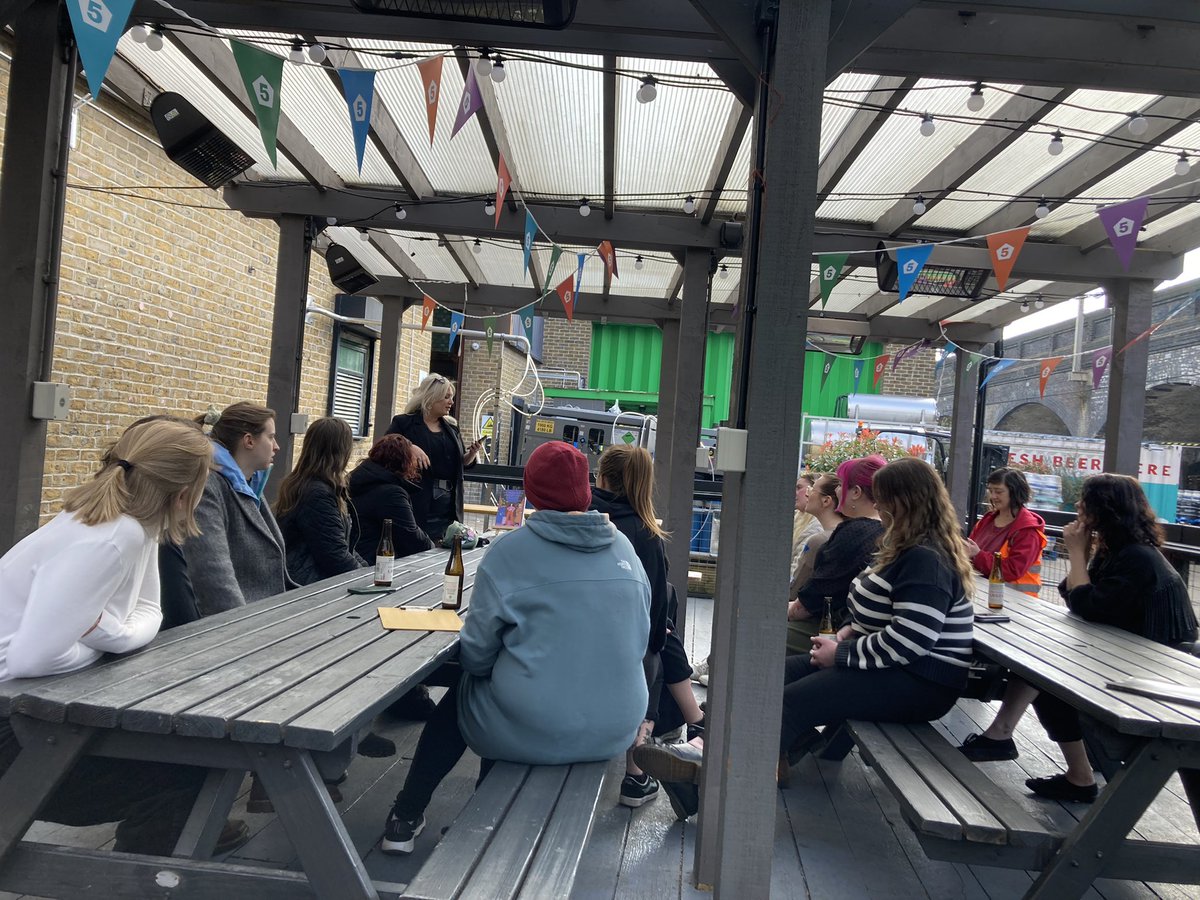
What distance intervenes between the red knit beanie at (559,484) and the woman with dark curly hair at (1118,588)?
2.27 meters

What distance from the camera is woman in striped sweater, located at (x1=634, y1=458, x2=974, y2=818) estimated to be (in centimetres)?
323

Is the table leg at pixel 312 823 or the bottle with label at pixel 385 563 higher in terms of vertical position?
the bottle with label at pixel 385 563

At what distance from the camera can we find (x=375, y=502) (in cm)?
443

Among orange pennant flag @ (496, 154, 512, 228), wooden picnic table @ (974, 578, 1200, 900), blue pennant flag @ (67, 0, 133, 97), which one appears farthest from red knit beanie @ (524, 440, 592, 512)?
orange pennant flag @ (496, 154, 512, 228)

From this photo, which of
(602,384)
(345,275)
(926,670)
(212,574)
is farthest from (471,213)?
(602,384)

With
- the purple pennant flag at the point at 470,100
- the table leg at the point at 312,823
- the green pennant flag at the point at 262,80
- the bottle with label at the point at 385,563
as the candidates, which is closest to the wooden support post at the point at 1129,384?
the purple pennant flag at the point at 470,100

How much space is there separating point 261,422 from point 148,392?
14.9 ft

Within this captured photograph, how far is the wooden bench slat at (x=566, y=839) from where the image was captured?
1852 millimetres

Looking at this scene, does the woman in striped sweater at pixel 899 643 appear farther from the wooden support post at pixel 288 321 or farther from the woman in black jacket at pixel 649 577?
the wooden support post at pixel 288 321

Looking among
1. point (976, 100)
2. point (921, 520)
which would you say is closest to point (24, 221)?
point (921, 520)

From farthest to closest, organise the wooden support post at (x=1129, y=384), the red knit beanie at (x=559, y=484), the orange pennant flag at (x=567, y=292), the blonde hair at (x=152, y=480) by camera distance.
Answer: the orange pennant flag at (x=567, y=292) → the wooden support post at (x=1129, y=384) → the red knit beanie at (x=559, y=484) → the blonde hair at (x=152, y=480)

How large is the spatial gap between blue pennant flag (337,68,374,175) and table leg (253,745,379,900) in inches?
108

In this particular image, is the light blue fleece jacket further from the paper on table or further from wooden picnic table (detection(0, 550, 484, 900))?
the paper on table

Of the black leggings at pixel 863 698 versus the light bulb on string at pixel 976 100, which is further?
the light bulb on string at pixel 976 100
